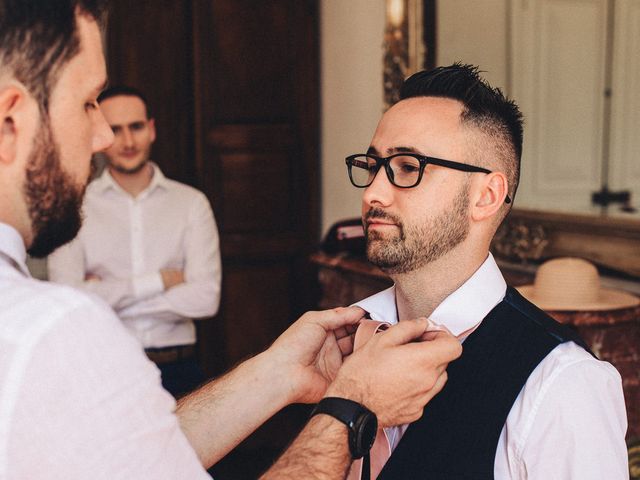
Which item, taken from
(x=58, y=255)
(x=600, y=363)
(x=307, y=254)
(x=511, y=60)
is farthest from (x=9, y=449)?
(x=307, y=254)

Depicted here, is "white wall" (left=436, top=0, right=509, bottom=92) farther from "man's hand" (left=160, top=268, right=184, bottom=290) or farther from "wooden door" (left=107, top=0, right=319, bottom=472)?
"man's hand" (left=160, top=268, right=184, bottom=290)

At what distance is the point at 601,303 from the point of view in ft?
8.04

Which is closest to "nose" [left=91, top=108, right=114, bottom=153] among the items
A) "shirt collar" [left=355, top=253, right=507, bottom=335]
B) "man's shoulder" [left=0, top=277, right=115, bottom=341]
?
"man's shoulder" [left=0, top=277, right=115, bottom=341]

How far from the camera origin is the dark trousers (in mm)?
3158

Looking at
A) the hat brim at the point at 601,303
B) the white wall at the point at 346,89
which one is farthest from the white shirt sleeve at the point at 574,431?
the white wall at the point at 346,89

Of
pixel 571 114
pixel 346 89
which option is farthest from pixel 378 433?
pixel 346 89

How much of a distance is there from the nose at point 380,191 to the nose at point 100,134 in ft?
1.84

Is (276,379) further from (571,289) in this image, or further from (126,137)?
(126,137)

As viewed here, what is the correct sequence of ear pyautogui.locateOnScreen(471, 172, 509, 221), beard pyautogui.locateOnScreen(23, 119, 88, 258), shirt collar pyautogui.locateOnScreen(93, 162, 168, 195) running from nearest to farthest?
beard pyautogui.locateOnScreen(23, 119, 88, 258), ear pyautogui.locateOnScreen(471, 172, 509, 221), shirt collar pyautogui.locateOnScreen(93, 162, 168, 195)

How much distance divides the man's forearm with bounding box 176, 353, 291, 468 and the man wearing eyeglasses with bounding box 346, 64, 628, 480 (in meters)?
0.23

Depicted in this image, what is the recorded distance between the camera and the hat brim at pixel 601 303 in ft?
7.82

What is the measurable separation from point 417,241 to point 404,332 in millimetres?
327

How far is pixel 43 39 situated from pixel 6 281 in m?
0.28

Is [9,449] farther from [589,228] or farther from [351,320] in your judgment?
[589,228]
